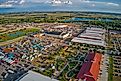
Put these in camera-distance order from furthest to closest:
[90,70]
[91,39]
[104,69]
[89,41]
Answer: [91,39] < [89,41] < [104,69] < [90,70]

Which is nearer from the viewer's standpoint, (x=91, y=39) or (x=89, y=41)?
(x=89, y=41)

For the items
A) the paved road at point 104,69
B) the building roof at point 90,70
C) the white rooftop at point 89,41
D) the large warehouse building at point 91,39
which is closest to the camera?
the building roof at point 90,70

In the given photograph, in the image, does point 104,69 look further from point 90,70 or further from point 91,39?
point 91,39

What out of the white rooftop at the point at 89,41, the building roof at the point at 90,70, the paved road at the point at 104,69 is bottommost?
the paved road at the point at 104,69

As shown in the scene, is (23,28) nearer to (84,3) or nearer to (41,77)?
(41,77)

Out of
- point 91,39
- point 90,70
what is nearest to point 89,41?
point 91,39

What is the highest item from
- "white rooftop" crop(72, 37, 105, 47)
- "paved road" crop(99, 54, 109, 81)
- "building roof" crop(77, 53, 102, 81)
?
"white rooftop" crop(72, 37, 105, 47)

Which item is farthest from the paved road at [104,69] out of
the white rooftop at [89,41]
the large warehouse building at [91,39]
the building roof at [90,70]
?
the large warehouse building at [91,39]

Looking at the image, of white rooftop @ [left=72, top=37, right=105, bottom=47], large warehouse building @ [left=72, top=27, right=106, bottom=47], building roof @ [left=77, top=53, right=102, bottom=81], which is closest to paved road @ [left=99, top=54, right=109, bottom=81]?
building roof @ [left=77, top=53, right=102, bottom=81]

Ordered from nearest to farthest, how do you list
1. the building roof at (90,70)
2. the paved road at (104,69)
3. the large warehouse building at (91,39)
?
the building roof at (90,70) < the paved road at (104,69) < the large warehouse building at (91,39)

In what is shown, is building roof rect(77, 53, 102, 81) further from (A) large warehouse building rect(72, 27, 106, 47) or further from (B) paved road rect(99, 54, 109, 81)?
(A) large warehouse building rect(72, 27, 106, 47)

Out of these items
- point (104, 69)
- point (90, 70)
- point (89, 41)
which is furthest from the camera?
point (89, 41)

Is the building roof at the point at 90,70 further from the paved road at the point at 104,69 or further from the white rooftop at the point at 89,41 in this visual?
the white rooftop at the point at 89,41
